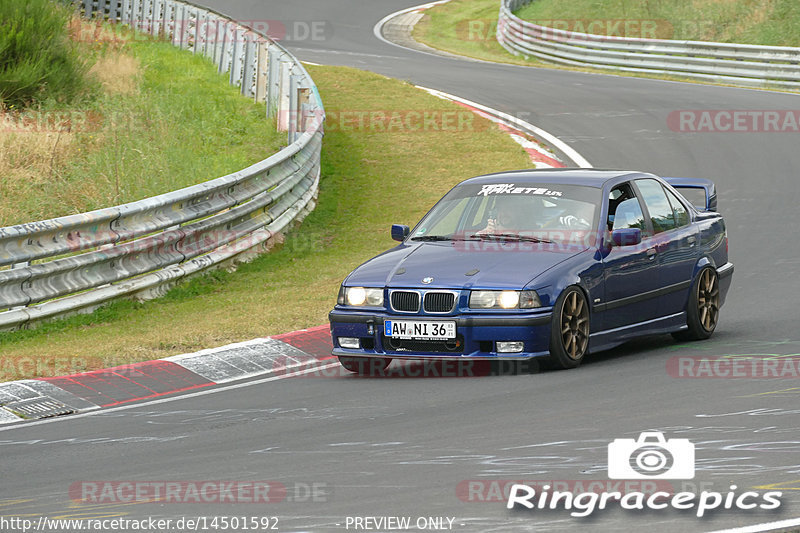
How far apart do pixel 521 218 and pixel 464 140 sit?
11.4 metres

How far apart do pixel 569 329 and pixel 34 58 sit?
44.6ft

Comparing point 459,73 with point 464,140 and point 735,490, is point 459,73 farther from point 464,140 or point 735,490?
point 735,490

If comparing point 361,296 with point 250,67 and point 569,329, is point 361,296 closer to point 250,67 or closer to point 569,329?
point 569,329

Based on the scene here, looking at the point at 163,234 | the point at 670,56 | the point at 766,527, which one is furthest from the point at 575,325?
the point at 670,56

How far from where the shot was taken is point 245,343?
1074 cm

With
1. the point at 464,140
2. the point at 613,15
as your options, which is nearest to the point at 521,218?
the point at 464,140

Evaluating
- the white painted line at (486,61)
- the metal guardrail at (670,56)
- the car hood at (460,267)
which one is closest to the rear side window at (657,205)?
the car hood at (460,267)

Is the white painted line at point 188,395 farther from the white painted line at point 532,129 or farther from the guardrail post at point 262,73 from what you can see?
the guardrail post at point 262,73

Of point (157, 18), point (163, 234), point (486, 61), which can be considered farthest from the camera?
point (486, 61)

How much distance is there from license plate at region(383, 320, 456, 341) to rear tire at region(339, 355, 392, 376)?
1.47ft

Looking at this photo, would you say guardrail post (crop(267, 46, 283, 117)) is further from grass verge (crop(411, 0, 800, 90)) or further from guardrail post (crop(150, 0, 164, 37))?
grass verge (crop(411, 0, 800, 90))

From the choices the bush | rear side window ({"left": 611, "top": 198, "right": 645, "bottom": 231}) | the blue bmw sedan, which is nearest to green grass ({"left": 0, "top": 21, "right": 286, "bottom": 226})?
the bush

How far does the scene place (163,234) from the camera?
516 inches

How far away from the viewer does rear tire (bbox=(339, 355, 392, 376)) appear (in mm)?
9953
